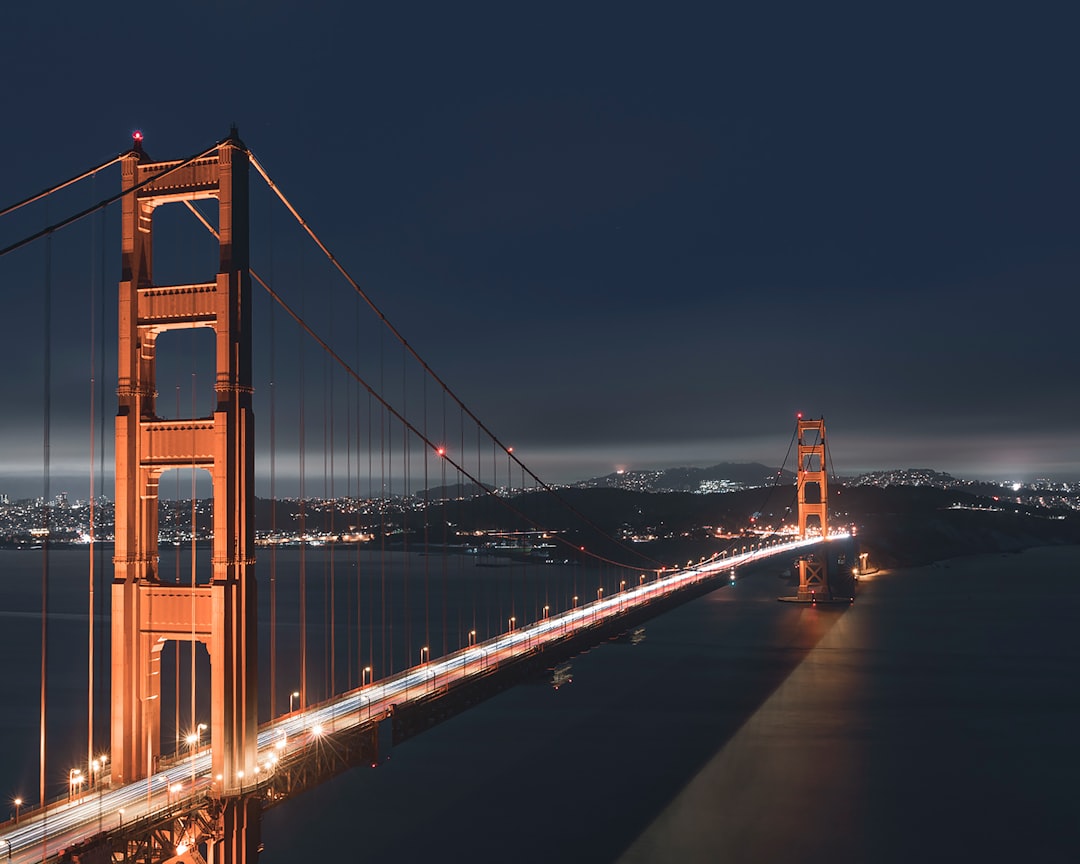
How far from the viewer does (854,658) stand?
202 feet

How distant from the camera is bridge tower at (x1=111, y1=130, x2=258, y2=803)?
54.4 ft

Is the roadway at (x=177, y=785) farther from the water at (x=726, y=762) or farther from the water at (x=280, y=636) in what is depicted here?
the water at (x=726, y=762)

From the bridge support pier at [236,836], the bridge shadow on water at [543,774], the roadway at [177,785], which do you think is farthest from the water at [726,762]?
the bridge support pier at [236,836]

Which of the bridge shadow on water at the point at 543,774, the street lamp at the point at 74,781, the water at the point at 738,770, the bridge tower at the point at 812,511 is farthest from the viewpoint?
the bridge tower at the point at 812,511

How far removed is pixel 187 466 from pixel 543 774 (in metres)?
21.2

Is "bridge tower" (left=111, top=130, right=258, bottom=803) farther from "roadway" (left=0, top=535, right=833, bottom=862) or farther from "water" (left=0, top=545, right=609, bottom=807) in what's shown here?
"water" (left=0, top=545, right=609, bottom=807)

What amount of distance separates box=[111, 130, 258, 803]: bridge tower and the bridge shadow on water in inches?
448

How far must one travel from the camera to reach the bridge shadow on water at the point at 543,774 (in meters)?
27.2

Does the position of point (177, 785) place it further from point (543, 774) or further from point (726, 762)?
point (726, 762)

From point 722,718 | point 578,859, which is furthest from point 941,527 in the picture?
point 578,859

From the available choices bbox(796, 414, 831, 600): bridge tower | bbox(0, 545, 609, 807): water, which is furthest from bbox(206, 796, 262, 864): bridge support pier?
bbox(796, 414, 831, 600): bridge tower

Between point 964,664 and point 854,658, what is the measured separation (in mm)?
6889

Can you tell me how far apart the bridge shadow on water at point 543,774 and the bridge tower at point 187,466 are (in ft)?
37.3

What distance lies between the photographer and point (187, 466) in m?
17.2
